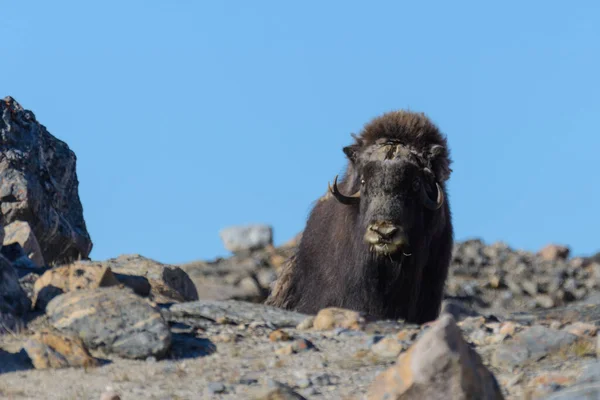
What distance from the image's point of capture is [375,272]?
11.2 meters

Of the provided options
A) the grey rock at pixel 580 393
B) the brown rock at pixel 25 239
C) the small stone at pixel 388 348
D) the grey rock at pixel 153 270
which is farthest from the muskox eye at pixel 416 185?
the grey rock at pixel 580 393

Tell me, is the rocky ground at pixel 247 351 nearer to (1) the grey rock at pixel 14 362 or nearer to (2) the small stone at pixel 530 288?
(1) the grey rock at pixel 14 362

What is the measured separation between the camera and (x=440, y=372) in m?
5.94

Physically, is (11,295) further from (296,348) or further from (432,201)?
(432,201)

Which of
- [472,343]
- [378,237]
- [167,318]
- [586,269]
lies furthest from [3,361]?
[586,269]

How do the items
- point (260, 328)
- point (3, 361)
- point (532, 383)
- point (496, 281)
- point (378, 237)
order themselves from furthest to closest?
point (496, 281), point (378, 237), point (260, 328), point (3, 361), point (532, 383)

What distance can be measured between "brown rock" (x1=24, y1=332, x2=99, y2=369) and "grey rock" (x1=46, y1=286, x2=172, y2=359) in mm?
173

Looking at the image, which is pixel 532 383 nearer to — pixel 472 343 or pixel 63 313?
pixel 472 343

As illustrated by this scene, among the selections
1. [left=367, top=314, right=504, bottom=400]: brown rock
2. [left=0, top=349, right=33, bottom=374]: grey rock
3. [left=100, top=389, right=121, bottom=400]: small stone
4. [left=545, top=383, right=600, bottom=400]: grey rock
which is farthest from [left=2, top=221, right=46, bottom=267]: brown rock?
[left=545, top=383, right=600, bottom=400]: grey rock

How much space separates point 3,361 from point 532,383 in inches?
130

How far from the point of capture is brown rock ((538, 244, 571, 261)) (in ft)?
74.6

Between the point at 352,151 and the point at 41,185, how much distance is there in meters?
3.66

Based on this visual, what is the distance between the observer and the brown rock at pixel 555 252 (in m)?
22.7

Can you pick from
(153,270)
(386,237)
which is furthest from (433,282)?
(153,270)
